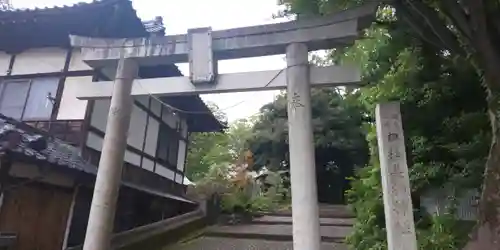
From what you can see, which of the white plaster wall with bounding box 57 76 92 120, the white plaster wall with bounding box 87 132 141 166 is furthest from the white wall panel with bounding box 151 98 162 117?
the white plaster wall with bounding box 57 76 92 120

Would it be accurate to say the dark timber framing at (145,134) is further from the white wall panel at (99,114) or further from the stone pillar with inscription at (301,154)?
the stone pillar with inscription at (301,154)

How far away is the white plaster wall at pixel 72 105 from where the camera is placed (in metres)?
8.19

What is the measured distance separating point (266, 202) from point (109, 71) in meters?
10.9

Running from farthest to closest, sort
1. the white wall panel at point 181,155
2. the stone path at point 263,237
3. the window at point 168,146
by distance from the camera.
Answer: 1. the white wall panel at point 181,155
2. the window at point 168,146
3. the stone path at point 263,237

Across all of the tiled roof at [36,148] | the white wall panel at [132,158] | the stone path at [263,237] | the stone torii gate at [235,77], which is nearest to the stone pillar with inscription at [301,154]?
the stone torii gate at [235,77]

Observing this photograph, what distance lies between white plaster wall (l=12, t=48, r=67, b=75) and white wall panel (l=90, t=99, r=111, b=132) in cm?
121

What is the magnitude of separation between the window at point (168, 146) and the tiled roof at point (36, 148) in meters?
4.28

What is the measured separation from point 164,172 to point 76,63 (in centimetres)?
467

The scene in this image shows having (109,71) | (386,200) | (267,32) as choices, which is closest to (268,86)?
(267,32)

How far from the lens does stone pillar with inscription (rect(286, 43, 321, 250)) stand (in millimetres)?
4652

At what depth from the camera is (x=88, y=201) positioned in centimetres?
807

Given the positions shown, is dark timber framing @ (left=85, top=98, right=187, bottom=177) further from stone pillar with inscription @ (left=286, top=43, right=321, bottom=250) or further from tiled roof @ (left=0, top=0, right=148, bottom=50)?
stone pillar with inscription @ (left=286, top=43, right=321, bottom=250)

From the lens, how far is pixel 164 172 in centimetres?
1206

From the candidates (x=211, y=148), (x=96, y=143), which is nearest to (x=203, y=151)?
(x=211, y=148)
